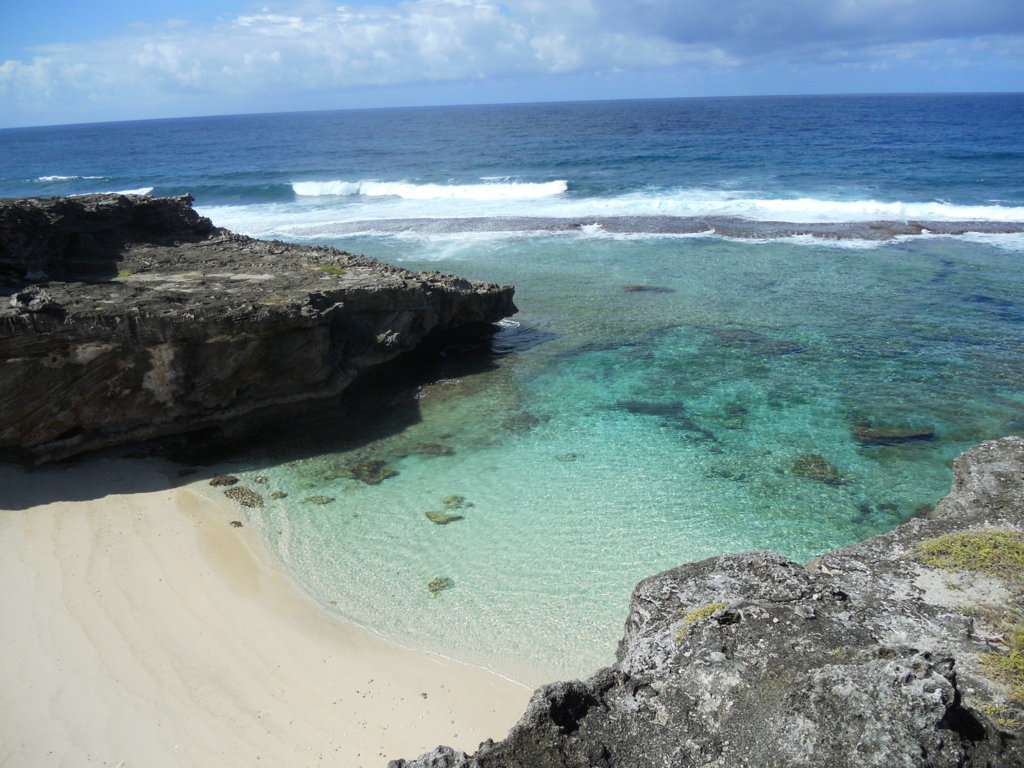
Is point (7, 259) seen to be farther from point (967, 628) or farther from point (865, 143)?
point (865, 143)

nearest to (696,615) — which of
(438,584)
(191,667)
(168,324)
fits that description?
(438,584)

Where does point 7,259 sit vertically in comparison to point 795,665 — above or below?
above

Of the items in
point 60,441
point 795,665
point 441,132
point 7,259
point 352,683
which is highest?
point 441,132

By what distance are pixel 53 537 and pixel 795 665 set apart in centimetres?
1126

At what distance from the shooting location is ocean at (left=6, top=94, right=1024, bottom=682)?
10539 millimetres

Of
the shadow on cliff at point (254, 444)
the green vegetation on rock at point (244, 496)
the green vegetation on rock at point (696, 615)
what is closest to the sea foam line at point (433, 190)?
the shadow on cliff at point (254, 444)

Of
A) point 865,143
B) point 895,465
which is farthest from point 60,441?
point 865,143

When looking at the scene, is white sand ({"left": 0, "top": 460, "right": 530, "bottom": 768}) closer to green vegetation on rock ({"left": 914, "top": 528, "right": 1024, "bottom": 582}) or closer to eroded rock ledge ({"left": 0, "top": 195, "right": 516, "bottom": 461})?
eroded rock ledge ({"left": 0, "top": 195, "right": 516, "bottom": 461})

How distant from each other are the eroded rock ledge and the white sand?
2.43 m

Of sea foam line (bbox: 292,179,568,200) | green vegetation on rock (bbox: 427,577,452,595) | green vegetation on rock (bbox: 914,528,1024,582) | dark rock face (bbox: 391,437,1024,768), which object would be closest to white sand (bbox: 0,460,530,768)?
green vegetation on rock (bbox: 427,577,452,595)

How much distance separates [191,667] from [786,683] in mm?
7193

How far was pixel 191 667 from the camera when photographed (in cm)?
875

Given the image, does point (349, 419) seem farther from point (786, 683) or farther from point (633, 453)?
point (786, 683)

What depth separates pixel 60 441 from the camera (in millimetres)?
13148
